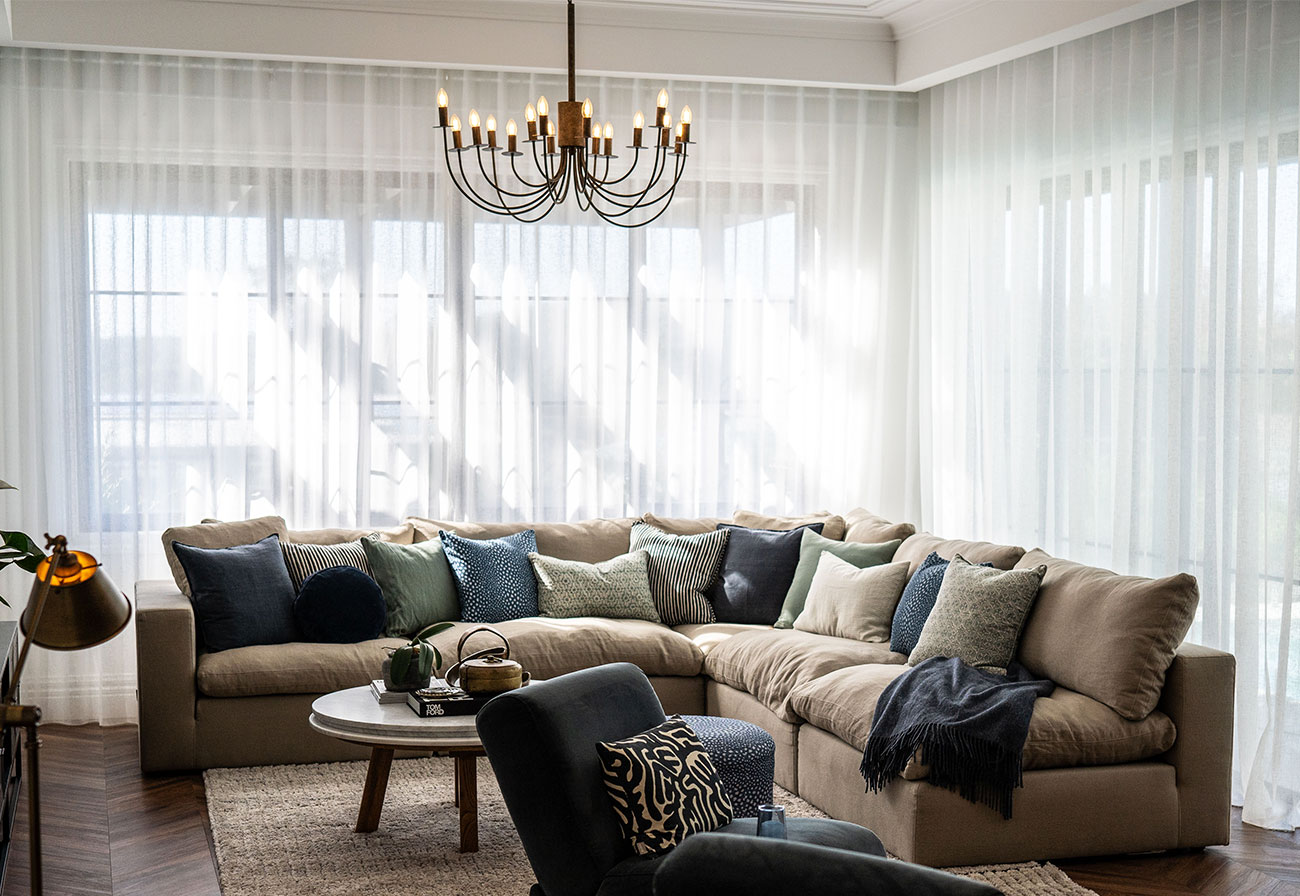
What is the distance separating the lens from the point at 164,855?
3.89m

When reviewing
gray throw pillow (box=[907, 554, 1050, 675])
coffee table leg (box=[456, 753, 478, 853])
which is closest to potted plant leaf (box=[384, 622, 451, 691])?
coffee table leg (box=[456, 753, 478, 853])

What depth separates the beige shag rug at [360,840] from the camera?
3605 mm

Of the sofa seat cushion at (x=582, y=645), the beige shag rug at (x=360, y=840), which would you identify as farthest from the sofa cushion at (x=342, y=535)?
the beige shag rug at (x=360, y=840)

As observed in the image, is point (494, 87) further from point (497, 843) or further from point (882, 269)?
point (497, 843)

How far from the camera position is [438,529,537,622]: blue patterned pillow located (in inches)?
209

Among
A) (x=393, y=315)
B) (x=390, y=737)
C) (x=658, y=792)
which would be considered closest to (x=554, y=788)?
(x=658, y=792)

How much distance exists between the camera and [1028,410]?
5.63 metres

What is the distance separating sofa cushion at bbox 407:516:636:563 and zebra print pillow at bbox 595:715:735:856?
280cm

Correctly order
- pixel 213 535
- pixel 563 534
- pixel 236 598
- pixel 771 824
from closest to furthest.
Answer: pixel 771 824
pixel 236 598
pixel 213 535
pixel 563 534

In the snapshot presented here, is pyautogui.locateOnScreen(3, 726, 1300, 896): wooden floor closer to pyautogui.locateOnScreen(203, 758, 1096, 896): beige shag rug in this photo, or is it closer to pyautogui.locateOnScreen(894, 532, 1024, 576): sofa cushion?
pyautogui.locateOnScreen(203, 758, 1096, 896): beige shag rug

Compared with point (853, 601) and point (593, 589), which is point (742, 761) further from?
point (593, 589)

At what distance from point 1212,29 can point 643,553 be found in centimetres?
297

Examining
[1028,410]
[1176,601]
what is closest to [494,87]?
[1028,410]

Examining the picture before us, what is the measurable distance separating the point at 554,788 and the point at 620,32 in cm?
410
